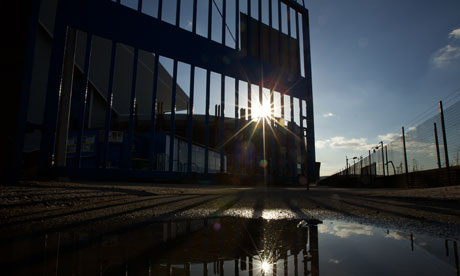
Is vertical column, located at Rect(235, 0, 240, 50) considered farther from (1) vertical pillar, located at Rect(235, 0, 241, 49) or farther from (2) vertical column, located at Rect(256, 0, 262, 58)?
(2) vertical column, located at Rect(256, 0, 262, 58)

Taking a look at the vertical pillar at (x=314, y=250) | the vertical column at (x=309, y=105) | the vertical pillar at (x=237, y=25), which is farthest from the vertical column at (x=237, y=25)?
the vertical pillar at (x=314, y=250)

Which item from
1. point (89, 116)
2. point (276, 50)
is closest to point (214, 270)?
point (276, 50)

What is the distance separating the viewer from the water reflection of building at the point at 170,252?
629 mm

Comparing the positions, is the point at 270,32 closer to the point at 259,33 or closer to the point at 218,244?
the point at 259,33

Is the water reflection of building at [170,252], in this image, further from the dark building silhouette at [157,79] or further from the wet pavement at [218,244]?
the dark building silhouette at [157,79]

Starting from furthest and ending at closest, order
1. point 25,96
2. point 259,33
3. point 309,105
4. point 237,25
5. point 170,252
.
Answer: point 309,105, point 259,33, point 237,25, point 25,96, point 170,252

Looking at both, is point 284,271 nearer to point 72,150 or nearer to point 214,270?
point 214,270

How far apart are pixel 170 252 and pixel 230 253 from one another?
0.59ft

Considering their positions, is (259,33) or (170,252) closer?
(170,252)

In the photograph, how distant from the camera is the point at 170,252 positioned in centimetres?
Answer: 77

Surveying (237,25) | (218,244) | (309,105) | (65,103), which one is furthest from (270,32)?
(218,244)

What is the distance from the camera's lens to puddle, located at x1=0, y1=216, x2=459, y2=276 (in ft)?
2.08

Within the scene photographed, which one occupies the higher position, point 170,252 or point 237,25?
point 237,25

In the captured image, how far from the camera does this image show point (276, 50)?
5.79 meters
